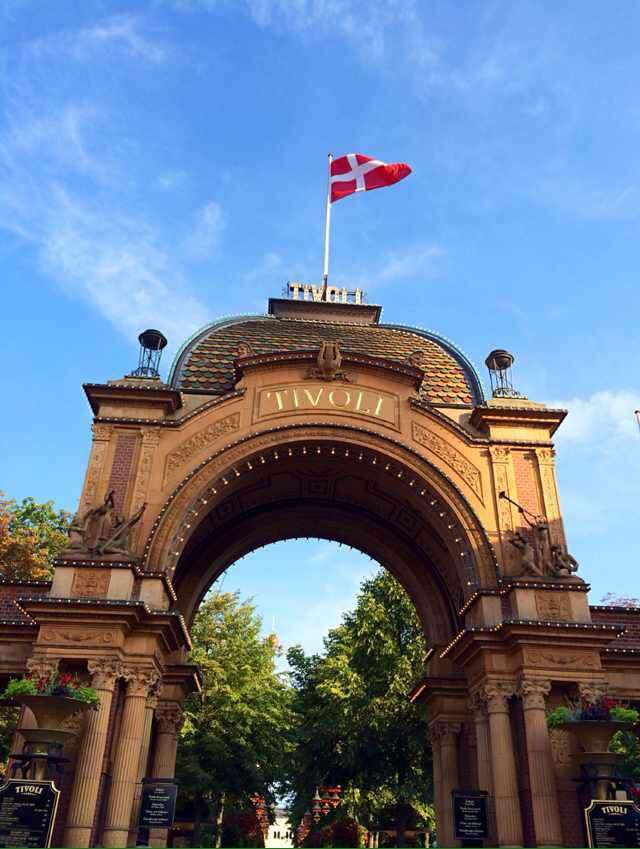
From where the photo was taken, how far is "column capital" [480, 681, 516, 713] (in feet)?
53.2

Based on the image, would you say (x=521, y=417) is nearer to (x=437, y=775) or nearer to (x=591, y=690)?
(x=591, y=690)

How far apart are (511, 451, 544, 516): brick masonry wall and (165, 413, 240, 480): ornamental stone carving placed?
26.0 ft

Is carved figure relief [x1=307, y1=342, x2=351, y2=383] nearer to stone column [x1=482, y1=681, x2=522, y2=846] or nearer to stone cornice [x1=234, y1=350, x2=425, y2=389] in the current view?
stone cornice [x1=234, y1=350, x2=425, y2=389]

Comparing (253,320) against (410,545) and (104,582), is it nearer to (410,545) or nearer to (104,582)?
(410,545)

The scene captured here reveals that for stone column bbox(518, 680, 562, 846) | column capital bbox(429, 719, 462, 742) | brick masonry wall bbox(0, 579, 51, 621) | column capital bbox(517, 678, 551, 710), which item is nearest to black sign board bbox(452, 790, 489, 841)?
stone column bbox(518, 680, 562, 846)

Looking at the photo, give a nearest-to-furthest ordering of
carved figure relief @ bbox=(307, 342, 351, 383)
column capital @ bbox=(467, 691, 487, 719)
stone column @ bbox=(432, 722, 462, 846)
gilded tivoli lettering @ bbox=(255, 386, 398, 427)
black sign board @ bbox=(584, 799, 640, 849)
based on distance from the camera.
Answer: black sign board @ bbox=(584, 799, 640, 849) < column capital @ bbox=(467, 691, 487, 719) < gilded tivoli lettering @ bbox=(255, 386, 398, 427) < stone column @ bbox=(432, 722, 462, 846) < carved figure relief @ bbox=(307, 342, 351, 383)

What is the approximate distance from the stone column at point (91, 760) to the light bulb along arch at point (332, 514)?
2979 millimetres

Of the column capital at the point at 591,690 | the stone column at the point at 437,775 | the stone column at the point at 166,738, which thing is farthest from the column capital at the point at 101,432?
the column capital at the point at 591,690

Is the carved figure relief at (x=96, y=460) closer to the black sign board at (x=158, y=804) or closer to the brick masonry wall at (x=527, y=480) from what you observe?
the black sign board at (x=158, y=804)

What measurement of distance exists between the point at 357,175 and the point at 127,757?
67.8 ft

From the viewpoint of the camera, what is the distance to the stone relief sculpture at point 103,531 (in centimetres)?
1705

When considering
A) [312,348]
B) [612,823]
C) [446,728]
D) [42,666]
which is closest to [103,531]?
[42,666]

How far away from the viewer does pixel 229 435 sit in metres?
19.5

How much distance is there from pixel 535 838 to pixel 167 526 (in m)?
11.0
